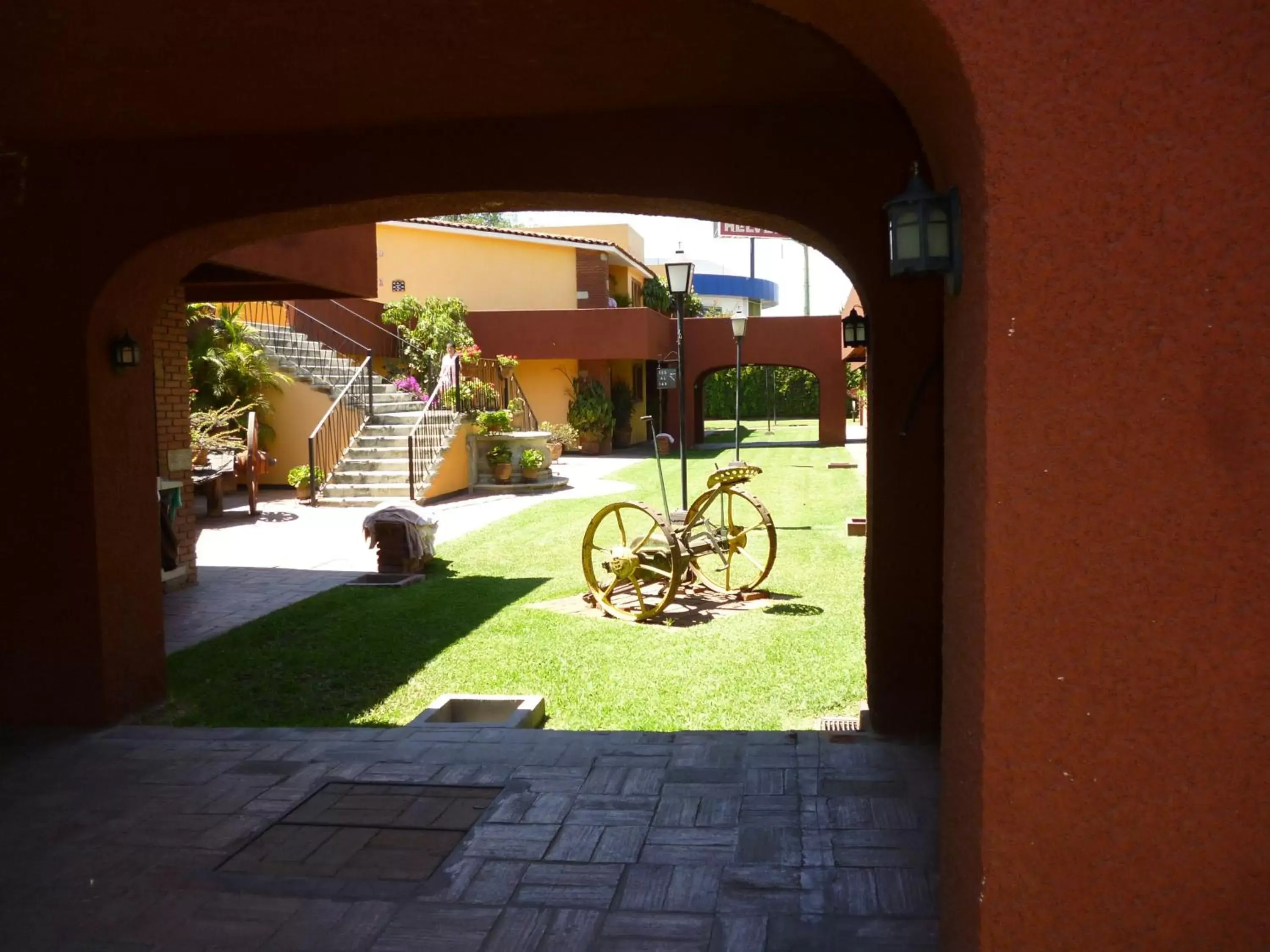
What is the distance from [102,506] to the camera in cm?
494

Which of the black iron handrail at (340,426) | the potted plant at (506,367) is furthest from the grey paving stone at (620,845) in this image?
the potted plant at (506,367)

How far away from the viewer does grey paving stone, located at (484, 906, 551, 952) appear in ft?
9.62

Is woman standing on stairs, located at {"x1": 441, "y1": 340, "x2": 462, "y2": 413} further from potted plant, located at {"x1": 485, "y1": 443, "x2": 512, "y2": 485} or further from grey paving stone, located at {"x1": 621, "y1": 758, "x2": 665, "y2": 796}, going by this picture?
grey paving stone, located at {"x1": 621, "y1": 758, "x2": 665, "y2": 796}

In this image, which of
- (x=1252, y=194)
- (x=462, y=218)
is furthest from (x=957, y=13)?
(x=462, y=218)

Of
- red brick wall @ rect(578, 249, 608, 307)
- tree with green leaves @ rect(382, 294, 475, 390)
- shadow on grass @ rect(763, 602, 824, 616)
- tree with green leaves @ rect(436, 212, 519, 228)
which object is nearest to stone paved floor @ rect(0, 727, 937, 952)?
shadow on grass @ rect(763, 602, 824, 616)

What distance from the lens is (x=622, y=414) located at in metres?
26.6

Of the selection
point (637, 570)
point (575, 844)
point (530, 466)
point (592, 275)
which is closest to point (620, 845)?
point (575, 844)

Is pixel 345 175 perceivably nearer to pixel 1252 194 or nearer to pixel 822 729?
pixel 822 729

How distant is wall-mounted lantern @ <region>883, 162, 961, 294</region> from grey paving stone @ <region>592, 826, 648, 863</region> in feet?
7.00

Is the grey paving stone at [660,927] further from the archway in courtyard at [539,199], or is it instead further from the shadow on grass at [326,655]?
the shadow on grass at [326,655]

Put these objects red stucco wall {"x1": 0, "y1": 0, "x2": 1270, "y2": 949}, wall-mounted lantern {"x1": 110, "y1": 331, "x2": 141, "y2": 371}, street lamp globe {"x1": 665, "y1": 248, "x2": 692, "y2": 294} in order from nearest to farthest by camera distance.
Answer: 1. red stucco wall {"x1": 0, "y1": 0, "x2": 1270, "y2": 949}
2. wall-mounted lantern {"x1": 110, "y1": 331, "x2": 141, "y2": 371}
3. street lamp globe {"x1": 665, "y1": 248, "x2": 692, "y2": 294}

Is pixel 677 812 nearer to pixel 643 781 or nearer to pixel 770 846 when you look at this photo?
pixel 643 781

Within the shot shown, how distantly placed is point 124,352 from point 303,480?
10.5 m

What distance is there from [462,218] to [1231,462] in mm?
42211
